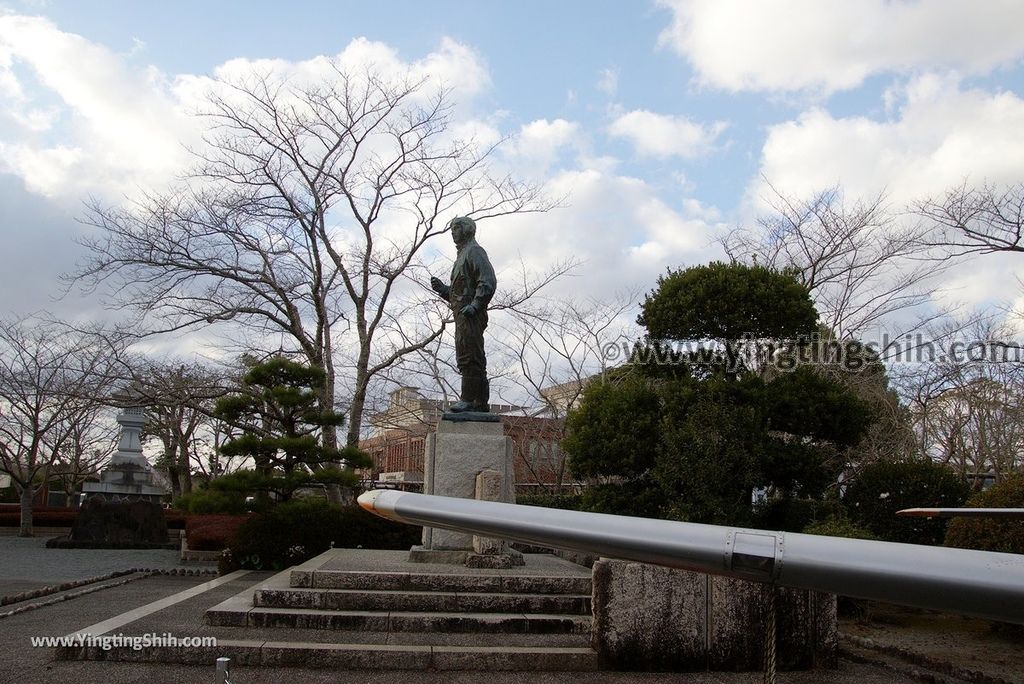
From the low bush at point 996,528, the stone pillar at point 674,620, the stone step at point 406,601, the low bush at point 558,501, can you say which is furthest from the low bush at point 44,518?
the low bush at point 996,528

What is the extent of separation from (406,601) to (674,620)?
2489 millimetres

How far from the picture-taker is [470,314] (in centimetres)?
1011

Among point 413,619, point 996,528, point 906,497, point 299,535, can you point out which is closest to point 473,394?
point 413,619

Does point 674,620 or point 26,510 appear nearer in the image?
point 674,620

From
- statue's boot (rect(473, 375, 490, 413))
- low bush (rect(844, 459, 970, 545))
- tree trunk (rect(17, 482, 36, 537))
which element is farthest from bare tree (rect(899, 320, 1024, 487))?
tree trunk (rect(17, 482, 36, 537))

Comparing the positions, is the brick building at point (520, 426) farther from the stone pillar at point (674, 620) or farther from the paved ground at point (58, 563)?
the stone pillar at point (674, 620)

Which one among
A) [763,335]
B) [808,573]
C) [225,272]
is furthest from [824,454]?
[225,272]

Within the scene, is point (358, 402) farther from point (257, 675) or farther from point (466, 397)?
point (257, 675)

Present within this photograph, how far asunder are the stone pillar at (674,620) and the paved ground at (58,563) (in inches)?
322

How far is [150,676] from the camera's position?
18.1 ft

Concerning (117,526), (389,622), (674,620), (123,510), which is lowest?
(117,526)

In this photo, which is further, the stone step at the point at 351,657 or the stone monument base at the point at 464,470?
the stone monument base at the point at 464,470

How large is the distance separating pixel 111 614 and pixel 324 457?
7.35 metres

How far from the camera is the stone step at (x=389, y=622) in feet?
22.1
